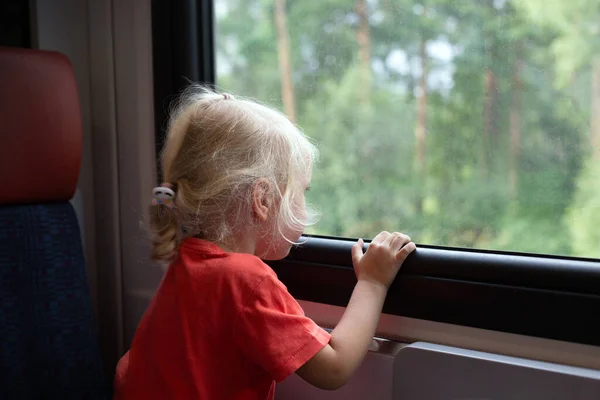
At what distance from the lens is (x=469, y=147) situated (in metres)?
1.17

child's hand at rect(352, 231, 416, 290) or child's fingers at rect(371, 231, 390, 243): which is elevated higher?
child's fingers at rect(371, 231, 390, 243)

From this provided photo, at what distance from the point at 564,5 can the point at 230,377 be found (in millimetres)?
875

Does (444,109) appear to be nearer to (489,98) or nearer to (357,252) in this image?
(489,98)

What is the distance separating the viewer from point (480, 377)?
3.15 ft

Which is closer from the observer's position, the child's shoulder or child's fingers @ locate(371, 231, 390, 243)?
the child's shoulder

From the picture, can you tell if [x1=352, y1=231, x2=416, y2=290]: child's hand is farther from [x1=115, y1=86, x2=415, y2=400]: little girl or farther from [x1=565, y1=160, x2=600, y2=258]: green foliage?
[x1=565, y1=160, x2=600, y2=258]: green foliage

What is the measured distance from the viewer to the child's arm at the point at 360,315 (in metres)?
0.93

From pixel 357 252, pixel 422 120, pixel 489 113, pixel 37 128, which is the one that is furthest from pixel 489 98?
pixel 37 128

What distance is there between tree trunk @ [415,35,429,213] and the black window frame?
0.54 ft

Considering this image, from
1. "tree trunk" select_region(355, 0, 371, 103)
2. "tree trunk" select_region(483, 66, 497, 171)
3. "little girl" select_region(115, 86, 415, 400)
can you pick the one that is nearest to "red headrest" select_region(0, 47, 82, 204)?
"little girl" select_region(115, 86, 415, 400)

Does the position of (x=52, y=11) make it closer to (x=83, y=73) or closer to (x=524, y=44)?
(x=83, y=73)

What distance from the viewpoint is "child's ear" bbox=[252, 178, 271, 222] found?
1.03 metres

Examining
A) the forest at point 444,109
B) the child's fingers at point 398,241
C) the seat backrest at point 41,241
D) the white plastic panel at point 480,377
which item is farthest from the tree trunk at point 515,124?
the seat backrest at point 41,241

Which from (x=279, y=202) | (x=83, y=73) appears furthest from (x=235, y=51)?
(x=279, y=202)
